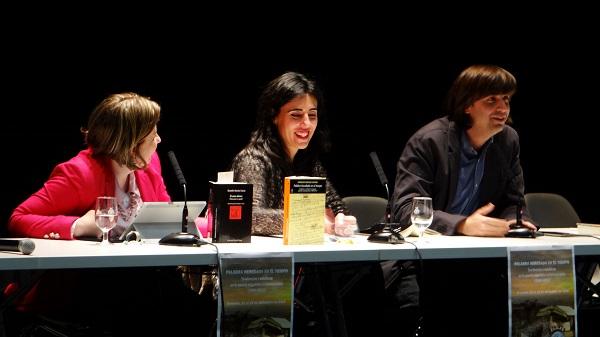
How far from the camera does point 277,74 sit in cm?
461

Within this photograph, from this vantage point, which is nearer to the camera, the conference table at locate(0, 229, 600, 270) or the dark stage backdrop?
the conference table at locate(0, 229, 600, 270)

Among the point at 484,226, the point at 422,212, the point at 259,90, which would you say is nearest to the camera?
the point at 422,212

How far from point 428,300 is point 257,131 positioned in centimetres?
106

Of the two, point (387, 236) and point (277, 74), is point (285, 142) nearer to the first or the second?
point (387, 236)

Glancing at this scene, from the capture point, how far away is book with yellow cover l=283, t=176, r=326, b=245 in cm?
253

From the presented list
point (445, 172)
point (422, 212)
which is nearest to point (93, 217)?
point (422, 212)

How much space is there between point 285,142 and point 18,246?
146 cm


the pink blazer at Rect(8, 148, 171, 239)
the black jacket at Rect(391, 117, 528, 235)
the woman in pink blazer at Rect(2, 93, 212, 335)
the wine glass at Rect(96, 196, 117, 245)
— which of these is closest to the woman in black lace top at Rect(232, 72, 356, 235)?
the black jacket at Rect(391, 117, 528, 235)

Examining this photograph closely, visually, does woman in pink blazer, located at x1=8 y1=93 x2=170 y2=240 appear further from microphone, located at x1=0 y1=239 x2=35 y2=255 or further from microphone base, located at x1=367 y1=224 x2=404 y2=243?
microphone base, located at x1=367 y1=224 x2=404 y2=243

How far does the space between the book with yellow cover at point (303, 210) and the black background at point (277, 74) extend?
1953 millimetres

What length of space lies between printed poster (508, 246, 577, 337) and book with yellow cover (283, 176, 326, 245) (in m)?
0.66

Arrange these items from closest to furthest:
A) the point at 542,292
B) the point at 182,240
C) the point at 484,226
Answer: the point at 182,240 < the point at 542,292 < the point at 484,226

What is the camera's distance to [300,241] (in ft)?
8.36

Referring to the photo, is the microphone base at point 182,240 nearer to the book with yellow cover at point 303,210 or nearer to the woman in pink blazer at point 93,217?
the woman in pink blazer at point 93,217
